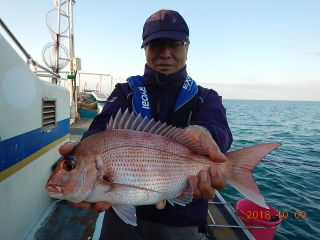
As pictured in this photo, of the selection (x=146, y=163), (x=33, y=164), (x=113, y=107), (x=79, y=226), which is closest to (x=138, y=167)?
(x=146, y=163)

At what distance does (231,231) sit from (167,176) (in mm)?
2293

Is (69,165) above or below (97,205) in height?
above

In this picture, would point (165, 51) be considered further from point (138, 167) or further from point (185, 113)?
point (138, 167)

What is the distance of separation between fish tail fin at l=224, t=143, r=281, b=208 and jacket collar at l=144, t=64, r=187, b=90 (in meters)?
1.15

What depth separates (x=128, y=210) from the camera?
178cm

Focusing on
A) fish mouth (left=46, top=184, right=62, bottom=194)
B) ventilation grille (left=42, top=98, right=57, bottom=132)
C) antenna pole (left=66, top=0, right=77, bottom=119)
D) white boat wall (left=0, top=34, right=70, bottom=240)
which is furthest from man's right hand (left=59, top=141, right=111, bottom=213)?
antenna pole (left=66, top=0, right=77, bottom=119)

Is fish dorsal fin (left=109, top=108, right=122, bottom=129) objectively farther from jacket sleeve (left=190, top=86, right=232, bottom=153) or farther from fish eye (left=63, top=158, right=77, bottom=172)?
jacket sleeve (left=190, top=86, right=232, bottom=153)

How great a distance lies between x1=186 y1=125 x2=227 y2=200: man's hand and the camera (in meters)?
1.88

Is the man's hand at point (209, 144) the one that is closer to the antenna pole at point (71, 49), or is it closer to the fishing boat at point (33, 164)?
the fishing boat at point (33, 164)

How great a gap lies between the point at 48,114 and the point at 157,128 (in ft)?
8.01

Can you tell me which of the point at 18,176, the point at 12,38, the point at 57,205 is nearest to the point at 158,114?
the point at 18,176

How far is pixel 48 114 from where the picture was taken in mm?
3410

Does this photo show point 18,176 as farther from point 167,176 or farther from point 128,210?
point 167,176

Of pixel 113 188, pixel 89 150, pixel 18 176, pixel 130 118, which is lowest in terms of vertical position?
pixel 18 176
